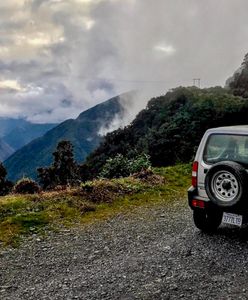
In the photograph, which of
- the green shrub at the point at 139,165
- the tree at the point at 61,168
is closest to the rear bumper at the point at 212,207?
the green shrub at the point at 139,165

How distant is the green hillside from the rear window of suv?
27.0 metres

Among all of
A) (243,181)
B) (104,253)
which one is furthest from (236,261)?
(104,253)

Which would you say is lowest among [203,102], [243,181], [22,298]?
[22,298]

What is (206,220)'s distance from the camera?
8.77 metres

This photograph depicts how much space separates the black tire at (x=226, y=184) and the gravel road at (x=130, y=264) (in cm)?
101

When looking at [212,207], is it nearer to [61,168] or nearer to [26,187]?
[26,187]

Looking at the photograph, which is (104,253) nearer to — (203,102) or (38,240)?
(38,240)

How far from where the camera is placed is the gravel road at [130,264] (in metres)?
6.11

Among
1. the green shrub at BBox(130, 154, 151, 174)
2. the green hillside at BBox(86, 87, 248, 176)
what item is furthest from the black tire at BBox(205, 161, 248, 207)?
the green hillside at BBox(86, 87, 248, 176)

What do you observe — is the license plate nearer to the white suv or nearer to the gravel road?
the white suv

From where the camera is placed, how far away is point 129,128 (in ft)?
260

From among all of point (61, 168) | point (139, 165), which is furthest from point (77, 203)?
point (61, 168)

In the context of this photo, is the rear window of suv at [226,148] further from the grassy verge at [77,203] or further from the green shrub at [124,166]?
the green shrub at [124,166]

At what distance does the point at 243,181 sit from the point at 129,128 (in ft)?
237
